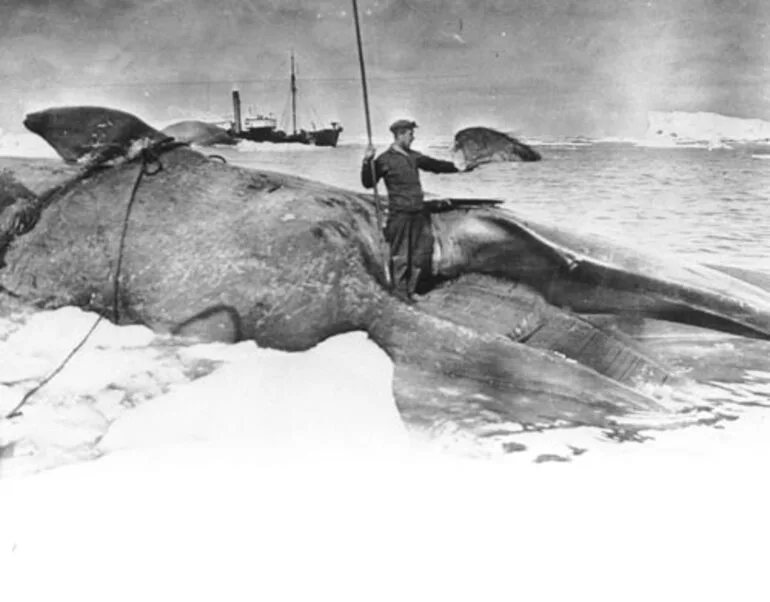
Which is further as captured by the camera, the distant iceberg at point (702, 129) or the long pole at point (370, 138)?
the distant iceberg at point (702, 129)

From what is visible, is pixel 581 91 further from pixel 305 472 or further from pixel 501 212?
pixel 305 472

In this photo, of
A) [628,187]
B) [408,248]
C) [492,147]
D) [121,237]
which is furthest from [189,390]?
[628,187]

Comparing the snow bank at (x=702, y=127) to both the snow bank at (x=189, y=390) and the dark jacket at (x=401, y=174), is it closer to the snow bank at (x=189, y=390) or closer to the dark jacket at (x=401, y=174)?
the dark jacket at (x=401, y=174)

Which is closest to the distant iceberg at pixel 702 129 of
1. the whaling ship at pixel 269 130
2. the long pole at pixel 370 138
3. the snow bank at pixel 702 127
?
the snow bank at pixel 702 127

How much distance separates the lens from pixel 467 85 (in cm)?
206

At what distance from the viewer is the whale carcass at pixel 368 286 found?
1892 mm

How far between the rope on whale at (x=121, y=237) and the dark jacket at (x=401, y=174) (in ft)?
1.63

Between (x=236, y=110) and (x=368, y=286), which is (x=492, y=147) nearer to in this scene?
(x=368, y=286)

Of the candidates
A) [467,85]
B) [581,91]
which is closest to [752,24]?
[581,91]

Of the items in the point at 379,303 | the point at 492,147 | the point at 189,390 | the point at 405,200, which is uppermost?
the point at 492,147

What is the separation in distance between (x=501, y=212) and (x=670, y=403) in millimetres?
593

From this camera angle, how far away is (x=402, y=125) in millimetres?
1986

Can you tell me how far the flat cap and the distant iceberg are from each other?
0.60 meters

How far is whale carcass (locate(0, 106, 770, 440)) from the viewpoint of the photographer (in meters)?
1.89
